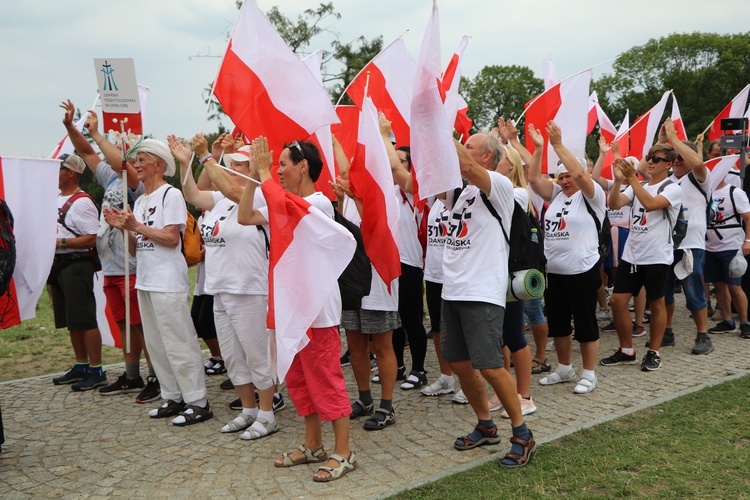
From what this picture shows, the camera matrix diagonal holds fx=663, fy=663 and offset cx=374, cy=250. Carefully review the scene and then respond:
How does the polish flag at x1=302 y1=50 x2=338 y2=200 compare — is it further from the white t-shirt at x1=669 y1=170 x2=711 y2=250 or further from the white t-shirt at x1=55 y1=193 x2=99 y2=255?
the white t-shirt at x1=669 y1=170 x2=711 y2=250

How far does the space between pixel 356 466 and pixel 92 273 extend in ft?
12.9

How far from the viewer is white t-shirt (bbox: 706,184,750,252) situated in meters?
8.51

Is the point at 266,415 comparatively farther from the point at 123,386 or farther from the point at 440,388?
the point at 123,386

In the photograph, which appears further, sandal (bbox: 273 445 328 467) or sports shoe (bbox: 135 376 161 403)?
sports shoe (bbox: 135 376 161 403)

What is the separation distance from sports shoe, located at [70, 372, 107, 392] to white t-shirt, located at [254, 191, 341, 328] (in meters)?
3.54

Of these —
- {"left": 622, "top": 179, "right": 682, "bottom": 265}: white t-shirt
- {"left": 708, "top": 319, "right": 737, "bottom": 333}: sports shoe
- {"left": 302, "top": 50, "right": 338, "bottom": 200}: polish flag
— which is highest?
{"left": 302, "top": 50, "right": 338, "bottom": 200}: polish flag

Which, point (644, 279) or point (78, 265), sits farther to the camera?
point (644, 279)

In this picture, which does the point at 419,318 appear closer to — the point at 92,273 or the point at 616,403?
the point at 616,403

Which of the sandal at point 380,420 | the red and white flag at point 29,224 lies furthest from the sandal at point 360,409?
the red and white flag at point 29,224

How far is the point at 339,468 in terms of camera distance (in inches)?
168

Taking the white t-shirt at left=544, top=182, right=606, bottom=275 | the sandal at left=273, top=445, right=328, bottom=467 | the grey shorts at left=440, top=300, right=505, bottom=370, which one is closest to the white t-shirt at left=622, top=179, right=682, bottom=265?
the white t-shirt at left=544, top=182, right=606, bottom=275

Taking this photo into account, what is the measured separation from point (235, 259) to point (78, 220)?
2458mm

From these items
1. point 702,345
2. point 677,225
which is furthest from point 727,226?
point 702,345

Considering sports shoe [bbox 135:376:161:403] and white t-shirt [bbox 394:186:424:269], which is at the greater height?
white t-shirt [bbox 394:186:424:269]
